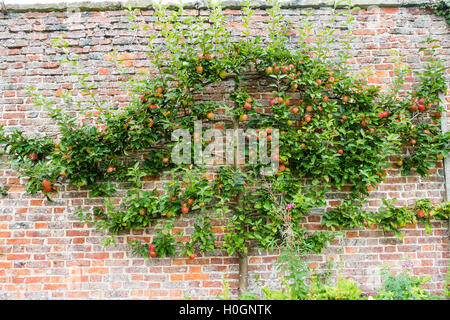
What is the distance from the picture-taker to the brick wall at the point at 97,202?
10.3ft

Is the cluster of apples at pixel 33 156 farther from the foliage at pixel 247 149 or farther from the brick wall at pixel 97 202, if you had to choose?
the brick wall at pixel 97 202

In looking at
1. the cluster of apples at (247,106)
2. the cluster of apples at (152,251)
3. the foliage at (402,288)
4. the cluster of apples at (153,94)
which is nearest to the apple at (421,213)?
the foliage at (402,288)

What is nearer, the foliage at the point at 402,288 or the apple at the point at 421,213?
the foliage at the point at 402,288

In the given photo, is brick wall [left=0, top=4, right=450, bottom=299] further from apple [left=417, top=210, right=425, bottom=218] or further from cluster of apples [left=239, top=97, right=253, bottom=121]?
cluster of apples [left=239, top=97, right=253, bottom=121]

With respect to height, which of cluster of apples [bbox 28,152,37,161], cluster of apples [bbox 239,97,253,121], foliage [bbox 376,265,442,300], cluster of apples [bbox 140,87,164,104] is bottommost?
foliage [bbox 376,265,442,300]

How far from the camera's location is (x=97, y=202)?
3242 mm

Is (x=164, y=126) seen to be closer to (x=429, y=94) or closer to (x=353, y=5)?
(x=353, y=5)

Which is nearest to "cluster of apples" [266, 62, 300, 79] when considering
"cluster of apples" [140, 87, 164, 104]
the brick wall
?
the brick wall

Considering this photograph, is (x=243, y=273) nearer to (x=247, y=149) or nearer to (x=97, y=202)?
(x=247, y=149)

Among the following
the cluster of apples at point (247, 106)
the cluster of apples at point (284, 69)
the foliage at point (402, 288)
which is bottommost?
the foliage at point (402, 288)

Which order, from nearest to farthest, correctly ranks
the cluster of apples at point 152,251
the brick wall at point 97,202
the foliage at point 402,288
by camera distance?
1. the foliage at point 402,288
2. the cluster of apples at point 152,251
3. the brick wall at point 97,202

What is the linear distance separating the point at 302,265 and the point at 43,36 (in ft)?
12.1

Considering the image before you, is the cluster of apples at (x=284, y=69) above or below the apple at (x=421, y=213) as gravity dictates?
above

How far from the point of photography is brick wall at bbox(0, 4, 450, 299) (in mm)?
3133
